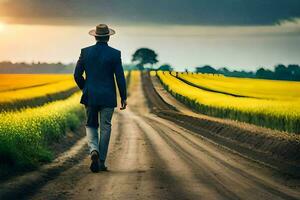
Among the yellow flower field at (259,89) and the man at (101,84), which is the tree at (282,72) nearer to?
the yellow flower field at (259,89)

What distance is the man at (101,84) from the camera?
40.6ft

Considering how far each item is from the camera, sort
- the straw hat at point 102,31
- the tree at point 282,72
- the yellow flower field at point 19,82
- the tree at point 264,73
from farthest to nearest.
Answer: the tree at point 264,73
the tree at point 282,72
the yellow flower field at point 19,82
the straw hat at point 102,31

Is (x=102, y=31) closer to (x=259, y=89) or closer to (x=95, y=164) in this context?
(x=95, y=164)

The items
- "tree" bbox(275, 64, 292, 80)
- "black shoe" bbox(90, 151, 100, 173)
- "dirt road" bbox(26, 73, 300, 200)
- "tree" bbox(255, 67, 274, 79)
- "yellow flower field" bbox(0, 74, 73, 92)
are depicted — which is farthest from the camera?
"tree" bbox(255, 67, 274, 79)

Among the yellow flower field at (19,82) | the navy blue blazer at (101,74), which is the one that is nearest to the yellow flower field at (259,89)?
the yellow flower field at (19,82)

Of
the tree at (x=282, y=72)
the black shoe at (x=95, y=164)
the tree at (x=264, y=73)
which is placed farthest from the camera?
the tree at (x=264, y=73)

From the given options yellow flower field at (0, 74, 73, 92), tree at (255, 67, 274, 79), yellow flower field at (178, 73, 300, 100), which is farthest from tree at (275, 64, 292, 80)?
yellow flower field at (0, 74, 73, 92)

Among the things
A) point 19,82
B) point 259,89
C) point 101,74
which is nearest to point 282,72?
point 259,89

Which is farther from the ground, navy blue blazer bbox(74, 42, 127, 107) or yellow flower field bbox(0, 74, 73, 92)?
navy blue blazer bbox(74, 42, 127, 107)

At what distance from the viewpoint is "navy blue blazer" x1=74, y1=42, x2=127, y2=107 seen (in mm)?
12363

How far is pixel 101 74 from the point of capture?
1248cm

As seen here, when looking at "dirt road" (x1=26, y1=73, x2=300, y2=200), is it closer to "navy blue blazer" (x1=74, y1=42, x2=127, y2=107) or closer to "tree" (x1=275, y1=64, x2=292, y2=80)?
"navy blue blazer" (x1=74, y1=42, x2=127, y2=107)

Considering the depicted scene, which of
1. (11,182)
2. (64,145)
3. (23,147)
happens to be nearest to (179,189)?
(11,182)

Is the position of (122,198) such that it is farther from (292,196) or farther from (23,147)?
(23,147)
